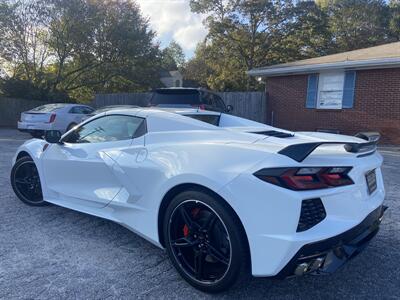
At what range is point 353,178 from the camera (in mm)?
2562

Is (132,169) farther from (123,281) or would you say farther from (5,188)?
(5,188)

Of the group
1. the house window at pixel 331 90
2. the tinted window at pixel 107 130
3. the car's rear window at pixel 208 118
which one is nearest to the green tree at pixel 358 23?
the house window at pixel 331 90

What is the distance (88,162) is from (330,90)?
38.0ft

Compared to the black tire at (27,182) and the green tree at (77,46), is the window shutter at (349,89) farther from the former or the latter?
the green tree at (77,46)

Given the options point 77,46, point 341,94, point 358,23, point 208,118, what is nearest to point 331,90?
point 341,94

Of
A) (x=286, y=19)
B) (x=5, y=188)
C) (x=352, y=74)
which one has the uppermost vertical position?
(x=286, y=19)

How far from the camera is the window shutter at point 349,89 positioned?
496 inches

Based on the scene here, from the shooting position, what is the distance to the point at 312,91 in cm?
1380

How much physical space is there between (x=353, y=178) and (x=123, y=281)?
1965 mm

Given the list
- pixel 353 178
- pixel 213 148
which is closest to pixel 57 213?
pixel 213 148

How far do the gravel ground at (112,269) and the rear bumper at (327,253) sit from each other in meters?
0.43

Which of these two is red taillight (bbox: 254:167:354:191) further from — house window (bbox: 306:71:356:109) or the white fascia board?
house window (bbox: 306:71:356:109)

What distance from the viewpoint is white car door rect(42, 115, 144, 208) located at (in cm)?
A: 351

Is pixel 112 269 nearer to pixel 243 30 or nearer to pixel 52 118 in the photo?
pixel 52 118
